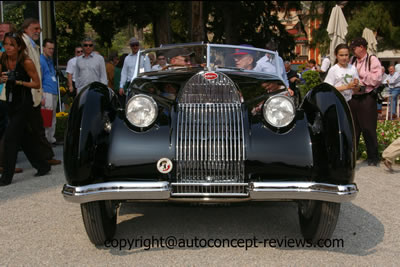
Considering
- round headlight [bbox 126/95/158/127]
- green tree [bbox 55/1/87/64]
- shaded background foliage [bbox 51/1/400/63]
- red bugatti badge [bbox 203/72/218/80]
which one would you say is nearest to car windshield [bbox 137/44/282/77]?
red bugatti badge [bbox 203/72/218/80]

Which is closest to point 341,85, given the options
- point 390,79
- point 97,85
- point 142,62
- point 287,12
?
point 142,62

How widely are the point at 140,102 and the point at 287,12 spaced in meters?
23.8

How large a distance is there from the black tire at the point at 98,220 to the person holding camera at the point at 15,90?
2.61m

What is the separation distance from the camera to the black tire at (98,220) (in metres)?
3.37

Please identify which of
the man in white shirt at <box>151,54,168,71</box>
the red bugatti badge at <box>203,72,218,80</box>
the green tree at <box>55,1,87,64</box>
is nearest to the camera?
the red bugatti badge at <box>203,72,218,80</box>

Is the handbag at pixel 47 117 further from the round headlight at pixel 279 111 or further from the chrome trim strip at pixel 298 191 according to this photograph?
the chrome trim strip at pixel 298 191

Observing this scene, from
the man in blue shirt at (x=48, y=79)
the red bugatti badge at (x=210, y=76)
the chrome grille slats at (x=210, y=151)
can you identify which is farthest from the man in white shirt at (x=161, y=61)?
the man in blue shirt at (x=48, y=79)

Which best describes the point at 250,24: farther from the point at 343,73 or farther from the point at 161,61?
the point at 161,61

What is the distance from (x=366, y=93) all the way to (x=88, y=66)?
4623 mm

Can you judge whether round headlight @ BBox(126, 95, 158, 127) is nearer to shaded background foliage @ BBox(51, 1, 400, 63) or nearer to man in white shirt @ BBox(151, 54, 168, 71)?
man in white shirt @ BBox(151, 54, 168, 71)

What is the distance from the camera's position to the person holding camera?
225 inches

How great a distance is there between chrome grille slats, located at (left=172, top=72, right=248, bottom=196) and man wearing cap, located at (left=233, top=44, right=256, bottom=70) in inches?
52.9

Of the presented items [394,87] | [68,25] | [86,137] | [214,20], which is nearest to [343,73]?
[86,137]

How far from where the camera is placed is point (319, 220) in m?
3.44
